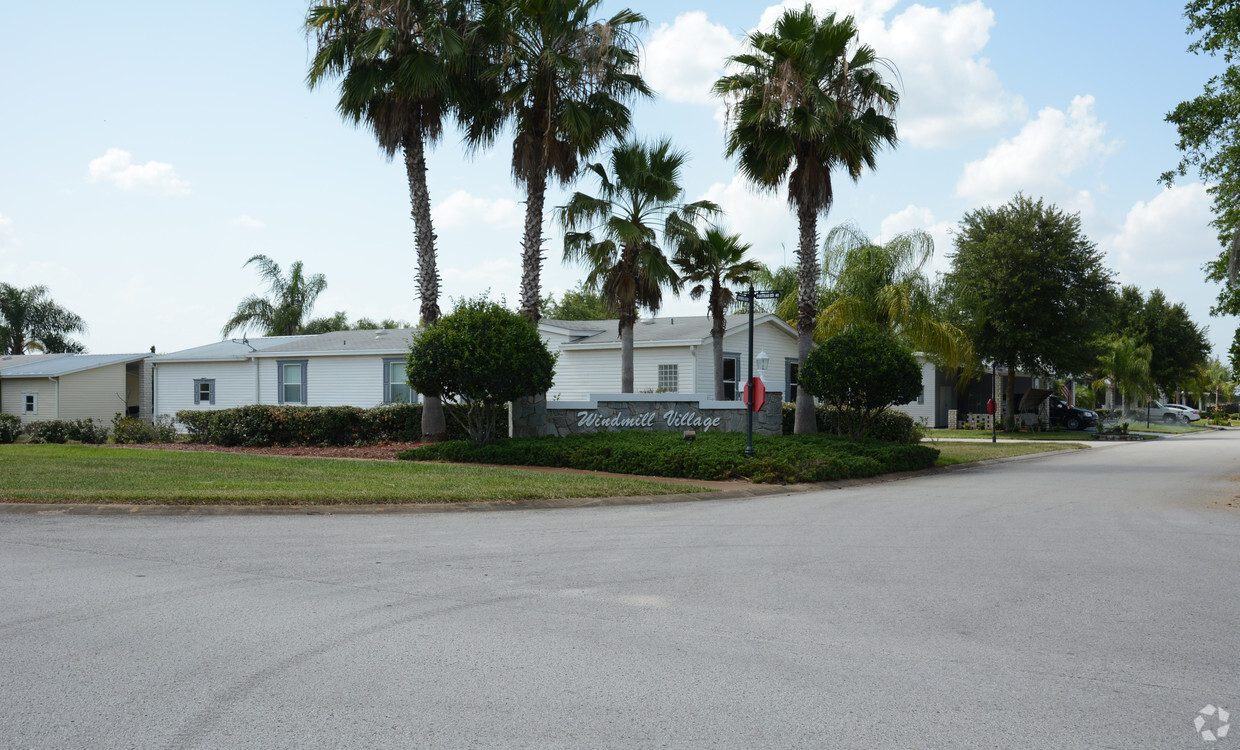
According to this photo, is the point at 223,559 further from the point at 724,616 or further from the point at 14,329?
the point at 14,329

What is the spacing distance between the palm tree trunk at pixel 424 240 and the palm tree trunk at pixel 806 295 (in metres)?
8.87

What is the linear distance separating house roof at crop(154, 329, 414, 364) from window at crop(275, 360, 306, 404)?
449 mm

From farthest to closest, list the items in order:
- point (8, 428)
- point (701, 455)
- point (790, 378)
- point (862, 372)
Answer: point (790, 378) < point (8, 428) < point (862, 372) < point (701, 455)

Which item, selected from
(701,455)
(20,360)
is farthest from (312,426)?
(20,360)

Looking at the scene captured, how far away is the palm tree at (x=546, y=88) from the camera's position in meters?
20.0

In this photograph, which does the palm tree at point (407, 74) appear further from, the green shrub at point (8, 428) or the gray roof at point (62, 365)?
the gray roof at point (62, 365)

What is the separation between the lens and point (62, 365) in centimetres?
3700

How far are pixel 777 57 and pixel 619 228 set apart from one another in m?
5.55

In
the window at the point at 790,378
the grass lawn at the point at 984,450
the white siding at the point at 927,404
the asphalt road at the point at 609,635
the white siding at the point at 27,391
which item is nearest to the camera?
the asphalt road at the point at 609,635

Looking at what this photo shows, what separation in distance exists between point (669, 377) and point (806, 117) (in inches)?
376

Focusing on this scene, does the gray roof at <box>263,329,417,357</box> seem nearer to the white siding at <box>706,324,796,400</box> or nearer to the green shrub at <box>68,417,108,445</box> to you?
Answer: the green shrub at <box>68,417,108,445</box>

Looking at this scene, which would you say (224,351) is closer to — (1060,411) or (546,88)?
(546,88)

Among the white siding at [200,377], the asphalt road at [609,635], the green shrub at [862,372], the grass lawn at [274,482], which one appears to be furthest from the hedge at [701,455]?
the white siding at [200,377]

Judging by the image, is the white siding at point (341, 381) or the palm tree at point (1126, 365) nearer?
the white siding at point (341, 381)
